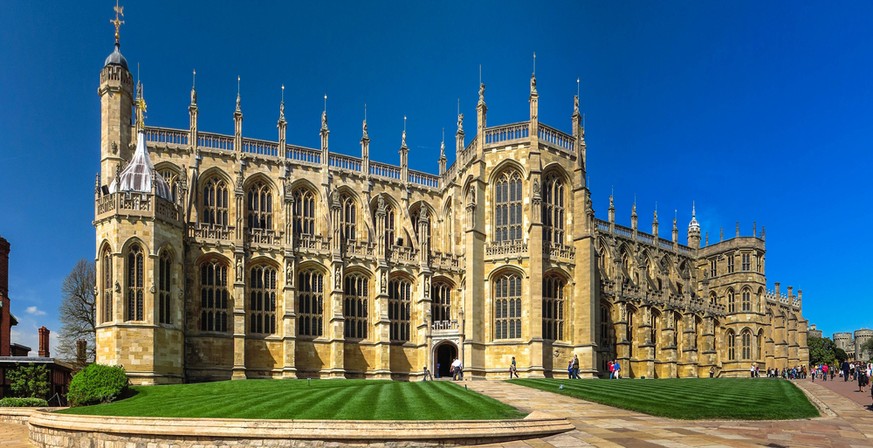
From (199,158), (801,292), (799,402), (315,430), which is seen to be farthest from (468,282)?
(801,292)

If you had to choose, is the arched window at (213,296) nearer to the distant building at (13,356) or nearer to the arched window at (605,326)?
the distant building at (13,356)

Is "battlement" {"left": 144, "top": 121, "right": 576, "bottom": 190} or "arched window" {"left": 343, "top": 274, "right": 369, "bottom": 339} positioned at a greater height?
"battlement" {"left": 144, "top": 121, "right": 576, "bottom": 190}

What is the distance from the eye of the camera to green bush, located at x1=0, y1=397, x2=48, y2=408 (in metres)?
32.4

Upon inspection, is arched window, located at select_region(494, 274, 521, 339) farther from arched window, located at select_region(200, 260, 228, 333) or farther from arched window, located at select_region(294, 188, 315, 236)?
arched window, located at select_region(200, 260, 228, 333)

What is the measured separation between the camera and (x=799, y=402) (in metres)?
27.3

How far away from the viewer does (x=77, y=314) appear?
54719 millimetres

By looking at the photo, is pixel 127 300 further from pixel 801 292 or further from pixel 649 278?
pixel 801 292

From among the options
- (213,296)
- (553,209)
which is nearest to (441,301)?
(553,209)

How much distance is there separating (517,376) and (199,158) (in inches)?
1009

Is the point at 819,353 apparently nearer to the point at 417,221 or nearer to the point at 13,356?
the point at 417,221

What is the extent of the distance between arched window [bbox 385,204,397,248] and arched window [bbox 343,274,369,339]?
572 cm

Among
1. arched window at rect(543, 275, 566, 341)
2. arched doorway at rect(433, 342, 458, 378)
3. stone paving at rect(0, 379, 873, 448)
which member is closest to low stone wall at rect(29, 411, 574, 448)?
stone paving at rect(0, 379, 873, 448)

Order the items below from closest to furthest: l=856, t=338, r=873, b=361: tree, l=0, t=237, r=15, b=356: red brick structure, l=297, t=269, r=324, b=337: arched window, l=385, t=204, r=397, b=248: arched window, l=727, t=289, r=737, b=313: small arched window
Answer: l=297, t=269, r=324, b=337: arched window < l=0, t=237, r=15, b=356: red brick structure < l=385, t=204, r=397, b=248: arched window < l=727, t=289, r=737, b=313: small arched window < l=856, t=338, r=873, b=361: tree

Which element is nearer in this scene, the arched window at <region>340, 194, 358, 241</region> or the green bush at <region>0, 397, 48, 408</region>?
the green bush at <region>0, 397, 48, 408</region>
